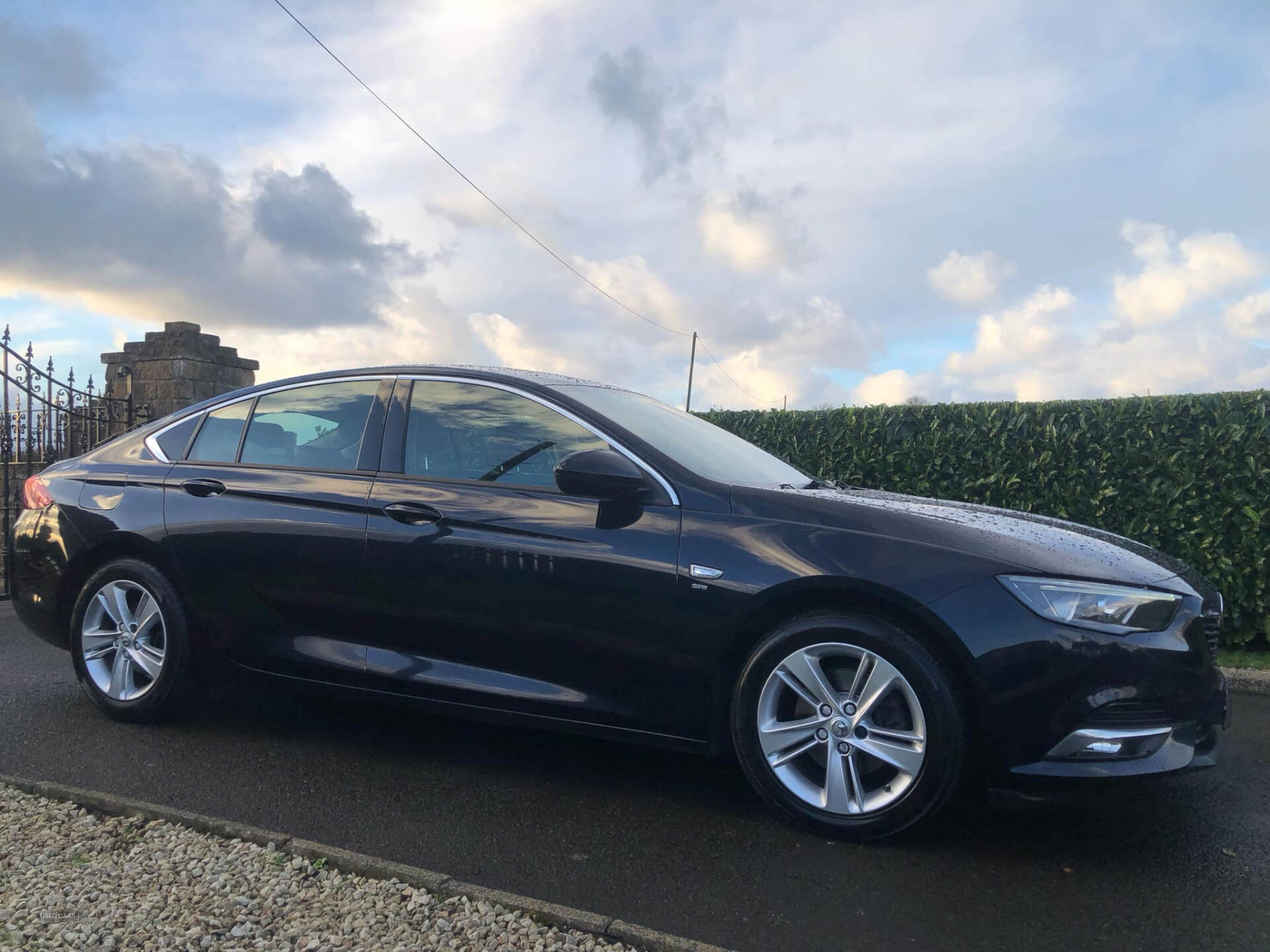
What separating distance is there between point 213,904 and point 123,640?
2.09 m

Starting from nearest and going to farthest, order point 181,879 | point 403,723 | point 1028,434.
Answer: point 181,879, point 403,723, point 1028,434

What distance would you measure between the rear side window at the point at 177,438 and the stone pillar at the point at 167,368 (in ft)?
17.2

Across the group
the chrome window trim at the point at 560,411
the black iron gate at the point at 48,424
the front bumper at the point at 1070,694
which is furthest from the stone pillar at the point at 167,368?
the front bumper at the point at 1070,694

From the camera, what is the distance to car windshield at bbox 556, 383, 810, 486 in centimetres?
355

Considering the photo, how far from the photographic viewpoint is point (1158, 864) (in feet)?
9.55

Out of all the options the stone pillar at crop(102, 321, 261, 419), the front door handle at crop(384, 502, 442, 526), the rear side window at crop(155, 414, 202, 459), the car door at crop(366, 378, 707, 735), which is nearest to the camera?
the car door at crop(366, 378, 707, 735)

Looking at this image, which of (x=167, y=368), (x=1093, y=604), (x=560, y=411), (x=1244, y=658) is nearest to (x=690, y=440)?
(x=560, y=411)

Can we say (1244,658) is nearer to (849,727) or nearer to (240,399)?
(849,727)

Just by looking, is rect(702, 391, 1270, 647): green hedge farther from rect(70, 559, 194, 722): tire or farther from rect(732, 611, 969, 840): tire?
rect(70, 559, 194, 722): tire

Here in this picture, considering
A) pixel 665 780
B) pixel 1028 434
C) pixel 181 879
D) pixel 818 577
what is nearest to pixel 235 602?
pixel 181 879

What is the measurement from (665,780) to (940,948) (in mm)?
1385

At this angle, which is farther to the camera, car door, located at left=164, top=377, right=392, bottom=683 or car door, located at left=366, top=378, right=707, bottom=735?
car door, located at left=164, top=377, right=392, bottom=683

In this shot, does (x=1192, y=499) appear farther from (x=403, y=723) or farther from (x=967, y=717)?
(x=403, y=723)

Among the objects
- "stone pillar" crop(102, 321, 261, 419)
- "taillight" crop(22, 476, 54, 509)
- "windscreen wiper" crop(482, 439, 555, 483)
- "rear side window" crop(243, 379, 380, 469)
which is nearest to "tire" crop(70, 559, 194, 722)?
"taillight" crop(22, 476, 54, 509)
